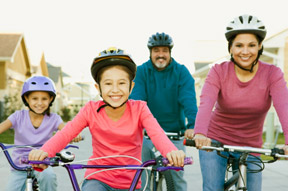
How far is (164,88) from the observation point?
5.20 meters

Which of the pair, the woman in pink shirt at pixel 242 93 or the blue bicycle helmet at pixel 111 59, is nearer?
the blue bicycle helmet at pixel 111 59

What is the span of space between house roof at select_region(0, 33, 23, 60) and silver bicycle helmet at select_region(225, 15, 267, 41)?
23.3 m

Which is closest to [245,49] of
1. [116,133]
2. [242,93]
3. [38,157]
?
[242,93]

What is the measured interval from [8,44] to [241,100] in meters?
26.1

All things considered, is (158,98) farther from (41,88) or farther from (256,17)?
(256,17)

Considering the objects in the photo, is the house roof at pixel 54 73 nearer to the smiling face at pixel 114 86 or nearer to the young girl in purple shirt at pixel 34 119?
the young girl in purple shirt at pixel 34 119

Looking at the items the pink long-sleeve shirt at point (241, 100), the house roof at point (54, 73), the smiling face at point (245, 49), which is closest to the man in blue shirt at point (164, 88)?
the pink long-sleeve shirt at point (241, 100)

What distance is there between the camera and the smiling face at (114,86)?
326 cm

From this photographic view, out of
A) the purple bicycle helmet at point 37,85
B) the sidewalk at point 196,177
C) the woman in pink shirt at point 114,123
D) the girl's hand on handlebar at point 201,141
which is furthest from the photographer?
the sidewalk at point 196,177

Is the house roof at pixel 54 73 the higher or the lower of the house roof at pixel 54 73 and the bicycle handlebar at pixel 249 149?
the higher

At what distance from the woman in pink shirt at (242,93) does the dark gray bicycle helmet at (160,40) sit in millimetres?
1468

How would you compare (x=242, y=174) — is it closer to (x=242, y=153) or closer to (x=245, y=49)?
(x=242, y=153)

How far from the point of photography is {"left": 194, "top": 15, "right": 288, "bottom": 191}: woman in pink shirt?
364 centimetres

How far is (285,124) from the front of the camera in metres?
3.47
